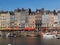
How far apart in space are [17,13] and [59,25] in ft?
30.1

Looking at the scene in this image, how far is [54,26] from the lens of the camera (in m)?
60.6

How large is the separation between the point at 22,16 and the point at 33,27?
4720mm

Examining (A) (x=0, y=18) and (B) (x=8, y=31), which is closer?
(B) (x=8, y=31)

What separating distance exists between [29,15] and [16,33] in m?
8.38

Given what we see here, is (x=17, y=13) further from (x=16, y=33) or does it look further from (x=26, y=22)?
(x=16, y=33)

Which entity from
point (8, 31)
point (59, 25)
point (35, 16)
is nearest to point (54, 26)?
point (59, 25)

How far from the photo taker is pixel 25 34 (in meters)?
56.2

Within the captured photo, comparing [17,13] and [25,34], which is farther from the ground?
[17,13]

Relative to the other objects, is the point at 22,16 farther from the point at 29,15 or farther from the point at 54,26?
the point at 54,26

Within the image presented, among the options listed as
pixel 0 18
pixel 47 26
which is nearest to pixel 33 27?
pixel 47 26

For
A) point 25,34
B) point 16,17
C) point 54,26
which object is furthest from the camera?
point 16,17

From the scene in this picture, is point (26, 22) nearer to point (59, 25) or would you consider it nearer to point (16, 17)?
point (16, 17)

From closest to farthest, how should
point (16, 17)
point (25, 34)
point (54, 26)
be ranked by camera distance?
point (25, 34) → point (54, 26) → point (16, 17)

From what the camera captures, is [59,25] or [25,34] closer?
[25,34]
